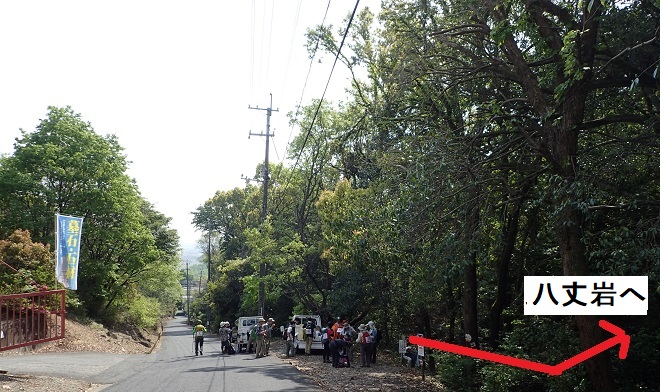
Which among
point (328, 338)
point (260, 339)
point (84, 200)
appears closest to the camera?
point (328, 338)

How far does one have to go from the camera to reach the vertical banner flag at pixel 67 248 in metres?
17.1

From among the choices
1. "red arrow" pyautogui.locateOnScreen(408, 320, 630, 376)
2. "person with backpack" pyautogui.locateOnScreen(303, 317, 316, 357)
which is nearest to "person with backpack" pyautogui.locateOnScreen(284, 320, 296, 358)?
"person with backpack" pyautogui.locateOnScreen(303, 317, 316, 357)

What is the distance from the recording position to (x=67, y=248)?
17578mm

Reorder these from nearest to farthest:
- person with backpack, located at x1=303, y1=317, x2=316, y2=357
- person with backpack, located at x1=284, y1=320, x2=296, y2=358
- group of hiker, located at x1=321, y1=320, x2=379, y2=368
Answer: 1. group of hiker, located at x1=321, y1=320, x2=379, y2=368
2. person with backpack, located at x1=284, y1=320, x2=296, y2=358
3. person with backpack, located at x1=303, y1=317, x2=316, y2=357

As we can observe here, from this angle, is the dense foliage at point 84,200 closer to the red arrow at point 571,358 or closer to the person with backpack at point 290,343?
the person with backpack at point 290,343

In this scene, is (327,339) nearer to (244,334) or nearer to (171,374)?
(171,374)

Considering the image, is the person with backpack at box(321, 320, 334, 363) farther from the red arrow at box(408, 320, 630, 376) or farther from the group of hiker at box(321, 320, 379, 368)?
the red arrow at box(408, 320, 630, 376)

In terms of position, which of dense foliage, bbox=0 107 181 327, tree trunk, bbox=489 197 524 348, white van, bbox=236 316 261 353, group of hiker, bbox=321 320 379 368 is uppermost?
dense foliage, bbox=0 107 181 327

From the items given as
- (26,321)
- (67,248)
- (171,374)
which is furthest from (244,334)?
(26,321)

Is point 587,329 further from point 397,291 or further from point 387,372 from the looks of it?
point 397,291

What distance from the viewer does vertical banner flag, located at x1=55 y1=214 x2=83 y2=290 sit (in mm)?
17141

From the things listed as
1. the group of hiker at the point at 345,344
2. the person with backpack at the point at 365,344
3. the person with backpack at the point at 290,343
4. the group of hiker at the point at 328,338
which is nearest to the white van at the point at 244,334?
the group of hiker at the point at 328,338

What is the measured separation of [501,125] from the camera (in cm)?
1439

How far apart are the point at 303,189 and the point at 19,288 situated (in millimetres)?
20104
